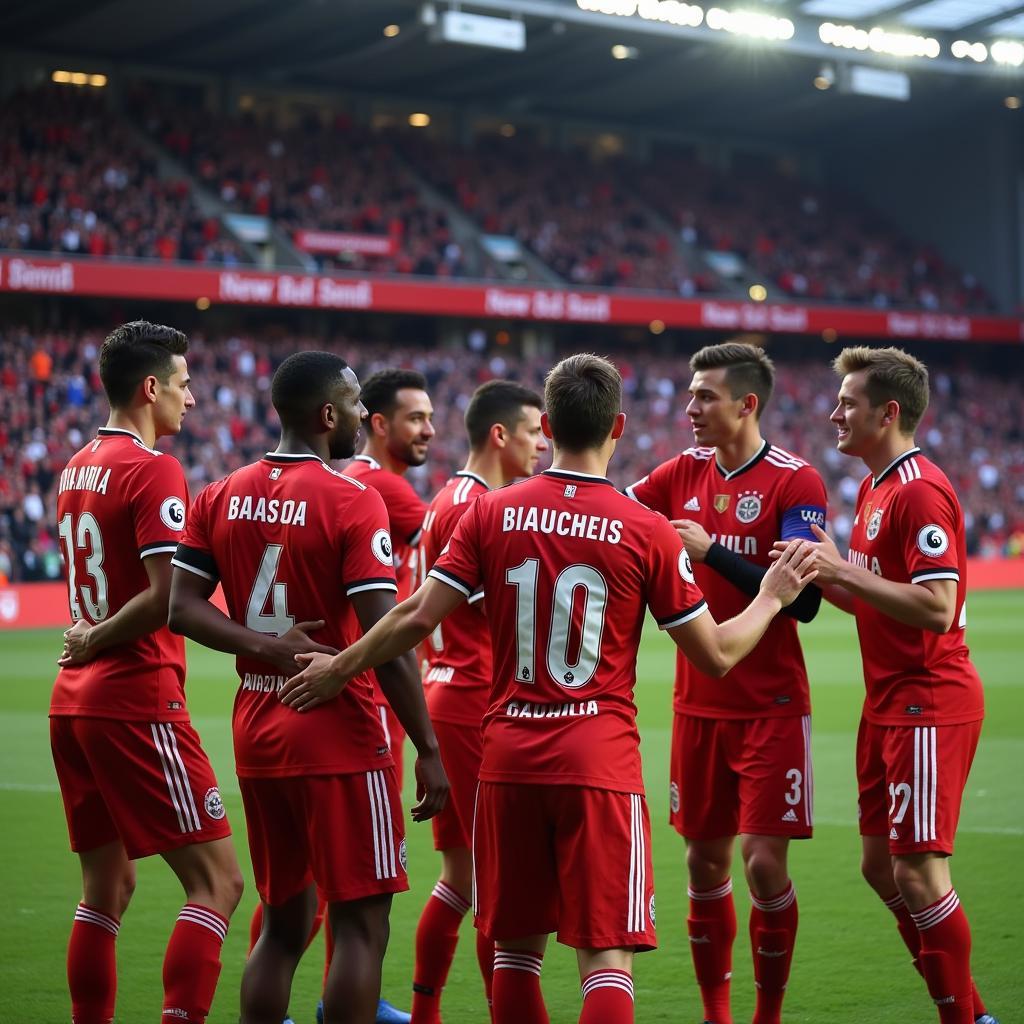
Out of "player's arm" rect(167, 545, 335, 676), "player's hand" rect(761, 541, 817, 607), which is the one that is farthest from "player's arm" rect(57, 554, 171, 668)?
"player's hand" rect(761, 541, 817, 607)

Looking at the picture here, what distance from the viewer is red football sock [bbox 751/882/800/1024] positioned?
17.1 ft

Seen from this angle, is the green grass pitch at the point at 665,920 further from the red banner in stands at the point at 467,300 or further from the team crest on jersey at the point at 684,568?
the red banner in stands at the point at 467,300

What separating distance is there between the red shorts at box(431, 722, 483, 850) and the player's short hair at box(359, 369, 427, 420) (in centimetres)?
151

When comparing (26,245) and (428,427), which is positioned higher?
(26,245)

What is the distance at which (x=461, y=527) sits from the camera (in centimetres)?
416

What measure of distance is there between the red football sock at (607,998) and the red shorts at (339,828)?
2.24 ft

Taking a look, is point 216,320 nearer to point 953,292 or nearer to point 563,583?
point 953,292

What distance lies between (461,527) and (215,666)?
1505cm

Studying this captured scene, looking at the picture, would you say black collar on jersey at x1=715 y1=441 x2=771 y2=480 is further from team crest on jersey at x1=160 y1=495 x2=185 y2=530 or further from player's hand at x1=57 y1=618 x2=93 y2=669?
player's hand at x1=57 y1=618 x2=93 y2=669

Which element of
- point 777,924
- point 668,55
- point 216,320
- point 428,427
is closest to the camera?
point 777,924

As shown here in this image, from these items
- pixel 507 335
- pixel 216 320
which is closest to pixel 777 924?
pixel 216 320

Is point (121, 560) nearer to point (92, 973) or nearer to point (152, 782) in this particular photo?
point (152, 782)

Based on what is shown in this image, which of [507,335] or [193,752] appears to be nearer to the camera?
[193,752]

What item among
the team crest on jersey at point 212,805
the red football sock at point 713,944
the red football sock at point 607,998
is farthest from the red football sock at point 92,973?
the red football sock at point 713,944
